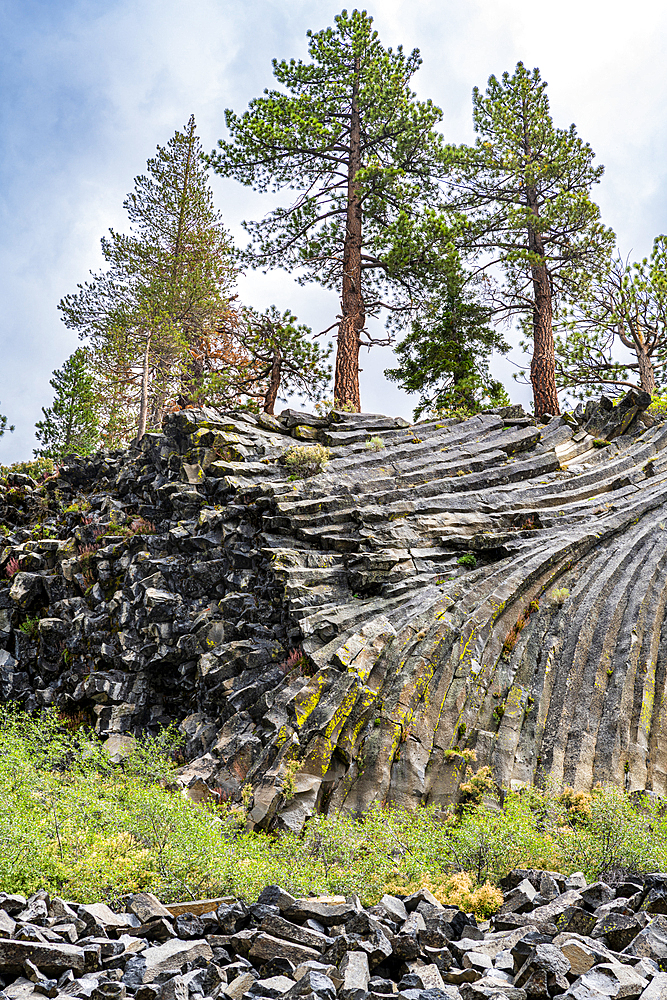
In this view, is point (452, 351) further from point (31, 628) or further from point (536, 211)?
point (31, 628)

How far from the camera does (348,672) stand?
39.7ft

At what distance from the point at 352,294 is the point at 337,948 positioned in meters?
20.2

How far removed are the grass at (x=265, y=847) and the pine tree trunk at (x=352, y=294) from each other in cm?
1407

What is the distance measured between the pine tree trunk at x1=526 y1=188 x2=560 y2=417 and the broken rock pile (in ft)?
58.3

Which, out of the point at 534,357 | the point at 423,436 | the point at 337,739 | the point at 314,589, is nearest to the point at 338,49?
the point at 534,357

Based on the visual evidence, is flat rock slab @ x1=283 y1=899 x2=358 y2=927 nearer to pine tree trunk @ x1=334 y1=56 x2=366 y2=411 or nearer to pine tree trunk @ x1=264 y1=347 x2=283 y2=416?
pine tree trunk @ x1=334 y1=56 x2=366 y2=411

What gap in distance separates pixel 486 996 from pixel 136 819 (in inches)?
179

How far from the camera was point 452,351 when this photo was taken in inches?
962

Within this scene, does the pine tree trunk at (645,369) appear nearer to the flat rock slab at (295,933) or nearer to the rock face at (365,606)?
the rock face at (365,606)

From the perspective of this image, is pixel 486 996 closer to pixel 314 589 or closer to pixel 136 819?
pixel 136 819

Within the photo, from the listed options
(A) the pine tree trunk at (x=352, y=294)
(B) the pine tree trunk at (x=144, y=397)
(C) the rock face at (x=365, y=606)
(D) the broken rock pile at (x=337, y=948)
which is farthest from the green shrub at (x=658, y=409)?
(B) the pine tree trunk at (x=144, y=397)

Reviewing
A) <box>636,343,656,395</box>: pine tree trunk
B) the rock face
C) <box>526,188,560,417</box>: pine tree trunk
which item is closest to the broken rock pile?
the rock face

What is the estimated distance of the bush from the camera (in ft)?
55.7

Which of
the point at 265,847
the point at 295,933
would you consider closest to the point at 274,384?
the point at 265,847
